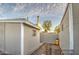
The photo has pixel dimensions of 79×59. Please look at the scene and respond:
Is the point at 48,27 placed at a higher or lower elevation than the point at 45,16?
lower

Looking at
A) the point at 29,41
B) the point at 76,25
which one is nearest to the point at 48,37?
the point at 29,41

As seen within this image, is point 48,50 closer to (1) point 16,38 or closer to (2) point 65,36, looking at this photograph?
(2) point 65,36

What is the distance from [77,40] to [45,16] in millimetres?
658

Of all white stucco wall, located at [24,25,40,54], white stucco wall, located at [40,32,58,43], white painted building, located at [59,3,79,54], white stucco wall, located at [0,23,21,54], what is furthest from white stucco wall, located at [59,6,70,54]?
white stucco wall, located at [0,23,21,54]

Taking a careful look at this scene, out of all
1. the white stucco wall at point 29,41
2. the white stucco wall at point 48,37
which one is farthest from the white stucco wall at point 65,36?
the white stucco wall at point 29,41

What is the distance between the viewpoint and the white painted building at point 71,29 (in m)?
2.71

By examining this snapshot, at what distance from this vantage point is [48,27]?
280cm

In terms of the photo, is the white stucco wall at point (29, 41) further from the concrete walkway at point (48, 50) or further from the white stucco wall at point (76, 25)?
the white stucco wall at point (76, 25)

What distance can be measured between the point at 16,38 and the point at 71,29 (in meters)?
0.92

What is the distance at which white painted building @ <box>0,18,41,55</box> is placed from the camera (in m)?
2.74

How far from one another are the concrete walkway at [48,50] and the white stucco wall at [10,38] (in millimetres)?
331

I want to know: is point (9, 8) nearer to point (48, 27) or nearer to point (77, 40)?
point (48, 27)
